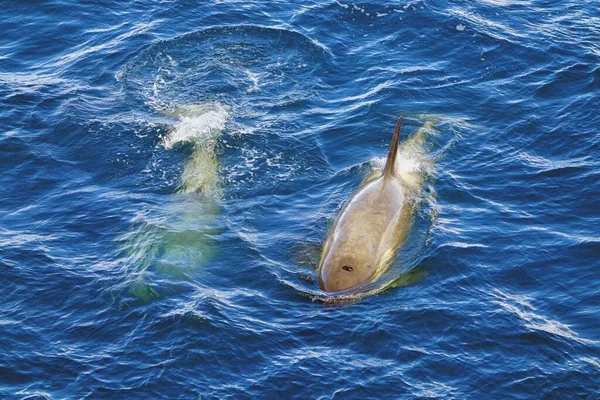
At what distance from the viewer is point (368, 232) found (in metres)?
33.2

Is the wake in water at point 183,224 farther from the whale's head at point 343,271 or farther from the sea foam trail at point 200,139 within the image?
the whale's head at point 343,271

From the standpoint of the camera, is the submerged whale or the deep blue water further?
the submerged whale

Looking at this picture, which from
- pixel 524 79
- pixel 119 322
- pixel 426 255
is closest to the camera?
pixel 119 322

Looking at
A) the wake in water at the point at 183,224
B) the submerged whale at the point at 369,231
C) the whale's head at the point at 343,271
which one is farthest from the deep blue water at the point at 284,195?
the submerged whale at the point at 369,231

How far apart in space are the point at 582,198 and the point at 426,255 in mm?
7087

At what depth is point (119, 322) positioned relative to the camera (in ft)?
99.1

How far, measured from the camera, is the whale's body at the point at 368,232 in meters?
31.7

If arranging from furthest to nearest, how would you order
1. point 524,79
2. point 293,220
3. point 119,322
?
point 524,79
point 293,220
point 119,322

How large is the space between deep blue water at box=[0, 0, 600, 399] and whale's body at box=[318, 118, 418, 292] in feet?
2.05

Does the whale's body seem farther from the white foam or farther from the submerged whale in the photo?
the white foam

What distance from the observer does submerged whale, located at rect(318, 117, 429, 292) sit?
3170cm

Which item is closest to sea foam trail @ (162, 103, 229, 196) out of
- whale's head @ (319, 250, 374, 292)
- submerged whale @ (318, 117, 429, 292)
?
submerged whale @ (318, 117, 429, 292)

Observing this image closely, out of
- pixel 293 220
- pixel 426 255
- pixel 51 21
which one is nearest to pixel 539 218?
pixel 426 255

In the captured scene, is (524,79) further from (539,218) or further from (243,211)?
(243,211)
